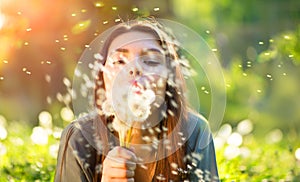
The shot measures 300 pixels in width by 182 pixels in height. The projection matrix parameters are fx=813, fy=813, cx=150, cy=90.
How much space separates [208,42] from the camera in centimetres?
483

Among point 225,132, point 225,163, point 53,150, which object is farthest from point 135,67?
point 225,132

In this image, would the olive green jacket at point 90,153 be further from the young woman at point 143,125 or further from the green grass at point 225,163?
the green grass at point 225,163

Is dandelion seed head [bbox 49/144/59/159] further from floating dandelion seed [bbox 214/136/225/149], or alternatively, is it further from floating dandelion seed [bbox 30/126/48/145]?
floating dandelion seed [bbox 214/136/225/149]

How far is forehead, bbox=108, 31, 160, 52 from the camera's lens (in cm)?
252

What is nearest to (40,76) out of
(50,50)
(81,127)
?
(50,50)

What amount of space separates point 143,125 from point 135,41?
10.4 inches

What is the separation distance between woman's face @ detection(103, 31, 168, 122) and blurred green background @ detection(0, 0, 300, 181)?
51.7 inches

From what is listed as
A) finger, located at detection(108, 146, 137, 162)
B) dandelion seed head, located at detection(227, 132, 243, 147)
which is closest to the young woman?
finger, located at detection(108, 146, 137, 162)

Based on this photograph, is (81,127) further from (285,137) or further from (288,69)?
(288,69)

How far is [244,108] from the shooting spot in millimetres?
4695

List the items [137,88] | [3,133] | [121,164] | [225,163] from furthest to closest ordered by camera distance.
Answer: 1. [3,133]
2. [225,163]
3. [137,88]
4. [121,164]

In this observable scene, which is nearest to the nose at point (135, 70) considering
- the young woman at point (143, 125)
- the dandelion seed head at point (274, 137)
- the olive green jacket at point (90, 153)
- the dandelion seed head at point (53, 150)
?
the young woman at point (143, 125)

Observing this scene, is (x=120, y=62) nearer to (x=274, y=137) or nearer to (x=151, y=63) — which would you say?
(x=151, y=63)

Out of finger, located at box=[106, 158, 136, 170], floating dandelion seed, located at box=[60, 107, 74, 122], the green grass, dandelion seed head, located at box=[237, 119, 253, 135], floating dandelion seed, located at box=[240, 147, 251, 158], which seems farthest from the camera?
dandelion seed head, located at box=[237, 119, 253, 135]
